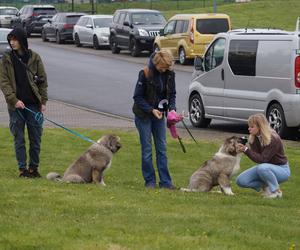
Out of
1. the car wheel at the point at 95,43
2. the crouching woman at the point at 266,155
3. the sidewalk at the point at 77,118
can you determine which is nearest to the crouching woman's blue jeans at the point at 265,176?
the crouching woman at the point at 266,155

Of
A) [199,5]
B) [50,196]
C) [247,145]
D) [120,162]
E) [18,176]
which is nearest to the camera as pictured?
[50,196]

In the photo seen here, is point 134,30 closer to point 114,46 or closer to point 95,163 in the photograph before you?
point 114,46

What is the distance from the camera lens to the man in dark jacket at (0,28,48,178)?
10.9 m

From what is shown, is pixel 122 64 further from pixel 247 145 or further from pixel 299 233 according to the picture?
pixel 299 233

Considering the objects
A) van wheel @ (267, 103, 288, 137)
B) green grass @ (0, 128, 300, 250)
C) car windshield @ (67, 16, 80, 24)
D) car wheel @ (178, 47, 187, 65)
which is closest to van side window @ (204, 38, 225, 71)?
van wheel @ (267, 103, 288, 137)

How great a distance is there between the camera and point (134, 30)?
125ft

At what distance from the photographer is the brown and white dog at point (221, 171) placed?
10.7 metres

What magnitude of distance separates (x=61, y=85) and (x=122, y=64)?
22.8 feet

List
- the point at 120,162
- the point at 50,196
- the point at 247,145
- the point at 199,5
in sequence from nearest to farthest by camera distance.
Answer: the point at 50,196 < the point at 247,145 < the point at 120,162 < the point at 199,5

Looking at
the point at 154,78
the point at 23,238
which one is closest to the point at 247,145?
the point at 154,78

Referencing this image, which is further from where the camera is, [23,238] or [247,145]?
[247,145]

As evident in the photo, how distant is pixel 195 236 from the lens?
299 inches

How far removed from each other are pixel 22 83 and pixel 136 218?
331cm

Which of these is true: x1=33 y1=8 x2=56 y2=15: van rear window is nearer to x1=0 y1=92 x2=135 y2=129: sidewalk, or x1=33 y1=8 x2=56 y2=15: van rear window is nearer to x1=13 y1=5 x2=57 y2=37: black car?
x1=13 y1=5 x2=57 y2=37: black car
